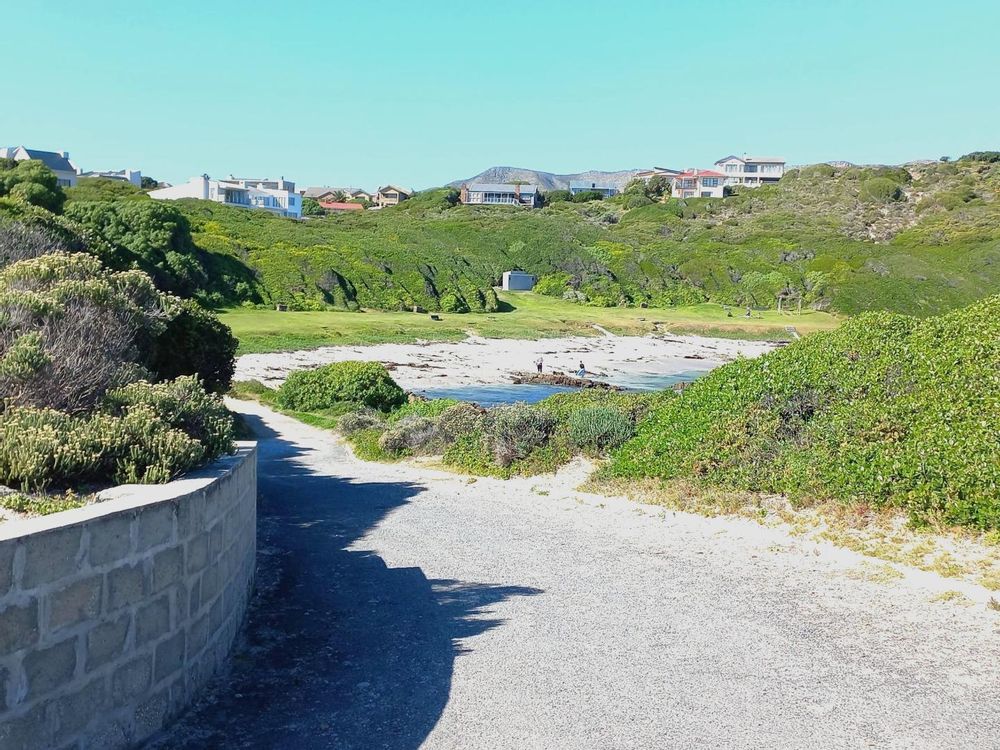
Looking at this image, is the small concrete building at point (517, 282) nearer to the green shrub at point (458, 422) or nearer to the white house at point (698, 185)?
the green shrub at point (458, 422)

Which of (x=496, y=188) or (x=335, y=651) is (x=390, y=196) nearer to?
(x=496, y=188)

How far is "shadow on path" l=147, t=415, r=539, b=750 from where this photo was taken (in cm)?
A: 601

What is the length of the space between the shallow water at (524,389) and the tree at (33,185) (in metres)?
27.0

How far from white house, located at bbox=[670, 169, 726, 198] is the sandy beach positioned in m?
93.7

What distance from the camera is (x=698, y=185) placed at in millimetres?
151125

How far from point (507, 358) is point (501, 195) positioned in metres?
96.2

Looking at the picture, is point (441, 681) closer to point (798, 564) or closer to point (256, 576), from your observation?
point (256, 576)

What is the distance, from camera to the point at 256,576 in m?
9.62

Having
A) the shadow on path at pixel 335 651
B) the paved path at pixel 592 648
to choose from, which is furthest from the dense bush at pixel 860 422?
the shadow on path at pixel 335 651

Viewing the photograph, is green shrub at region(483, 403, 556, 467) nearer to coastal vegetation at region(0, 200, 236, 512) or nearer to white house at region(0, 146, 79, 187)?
coastal vegetation at region(0, 200, 236, 512)

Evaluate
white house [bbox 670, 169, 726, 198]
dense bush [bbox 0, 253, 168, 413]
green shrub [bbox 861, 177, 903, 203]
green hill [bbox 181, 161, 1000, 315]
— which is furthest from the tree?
white house [bbox 670, 169, 726, 198]

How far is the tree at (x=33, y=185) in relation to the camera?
163ft

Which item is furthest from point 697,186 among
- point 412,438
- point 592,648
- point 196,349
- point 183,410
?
point 183,410

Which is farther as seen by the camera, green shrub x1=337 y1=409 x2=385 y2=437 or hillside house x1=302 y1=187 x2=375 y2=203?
hillside house x1=302 y1=187 x2=375 y2=203
